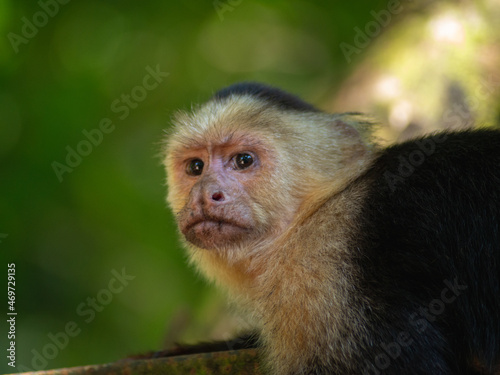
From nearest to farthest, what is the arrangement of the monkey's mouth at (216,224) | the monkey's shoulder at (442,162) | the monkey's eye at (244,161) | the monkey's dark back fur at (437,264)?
1. the monkey's dark back fur at (437,264)
2. the monkey's shoulder at (442,162)
3. the monkey's mouth at (216,224)
4. the monkey's eye at (244,161)

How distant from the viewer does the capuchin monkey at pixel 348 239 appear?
2473 mm

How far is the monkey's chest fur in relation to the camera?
2.45 meters

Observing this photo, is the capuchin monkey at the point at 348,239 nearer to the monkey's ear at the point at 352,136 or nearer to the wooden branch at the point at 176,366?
the monkey's ear at the point at 352,136

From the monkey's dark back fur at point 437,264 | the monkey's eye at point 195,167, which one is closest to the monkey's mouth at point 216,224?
the monkey's eye at point 195,167

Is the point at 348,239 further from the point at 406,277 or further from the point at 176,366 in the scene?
the point at 176,366

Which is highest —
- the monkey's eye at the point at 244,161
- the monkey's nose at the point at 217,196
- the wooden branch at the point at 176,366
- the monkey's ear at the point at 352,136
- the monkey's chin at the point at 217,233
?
the monkey's ear at the point at 352,136

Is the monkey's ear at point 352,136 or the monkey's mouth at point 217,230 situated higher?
the monkey's ear at point 352,136

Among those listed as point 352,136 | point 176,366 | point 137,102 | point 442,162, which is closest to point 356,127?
point 352,136

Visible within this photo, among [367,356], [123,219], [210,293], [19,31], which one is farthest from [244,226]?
[19,31]

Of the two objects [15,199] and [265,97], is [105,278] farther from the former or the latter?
[265,97]

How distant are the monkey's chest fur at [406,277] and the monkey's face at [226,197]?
438 millimetres

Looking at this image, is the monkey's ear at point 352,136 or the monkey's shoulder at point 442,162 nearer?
the monkey's shoulder at point 442,162

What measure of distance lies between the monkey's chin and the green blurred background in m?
1.43

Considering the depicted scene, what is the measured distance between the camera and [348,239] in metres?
2.74
